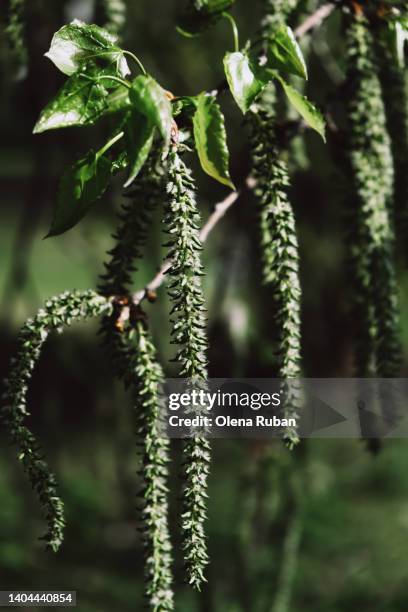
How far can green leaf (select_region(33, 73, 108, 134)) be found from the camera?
522 mm

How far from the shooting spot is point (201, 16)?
0.71 metres

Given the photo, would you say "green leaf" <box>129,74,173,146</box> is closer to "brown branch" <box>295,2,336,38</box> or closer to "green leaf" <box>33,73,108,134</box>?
"green leaf" <box>33,73,108,134</box>

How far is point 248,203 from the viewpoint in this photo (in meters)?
1.75

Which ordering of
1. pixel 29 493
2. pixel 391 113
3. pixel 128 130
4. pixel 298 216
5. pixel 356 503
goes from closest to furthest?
pixel 128 130, pixel 391 113, pixel 298 216, pixel 29 493, pixel 356 503

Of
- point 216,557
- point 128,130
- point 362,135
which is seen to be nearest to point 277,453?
point 216,557

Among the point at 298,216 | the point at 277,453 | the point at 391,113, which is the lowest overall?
the point at 277,453

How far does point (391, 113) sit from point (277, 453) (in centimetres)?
117

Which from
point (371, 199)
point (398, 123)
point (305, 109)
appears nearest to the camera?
point (305, 109)

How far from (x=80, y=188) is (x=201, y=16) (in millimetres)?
260

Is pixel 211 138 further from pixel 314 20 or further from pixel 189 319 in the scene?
pixel 314 20

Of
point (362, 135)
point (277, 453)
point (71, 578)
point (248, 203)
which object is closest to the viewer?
point (362, 135)

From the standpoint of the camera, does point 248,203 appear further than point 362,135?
Yes

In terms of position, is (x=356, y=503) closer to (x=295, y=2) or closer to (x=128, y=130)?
(x=295, y=2)

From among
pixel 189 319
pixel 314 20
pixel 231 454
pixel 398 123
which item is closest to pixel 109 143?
pixel 189 319
